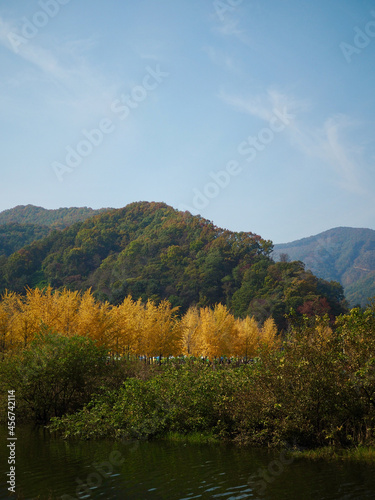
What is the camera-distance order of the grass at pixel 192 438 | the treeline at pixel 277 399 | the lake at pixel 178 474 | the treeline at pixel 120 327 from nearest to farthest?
the lake at pixel 178 474 < the treeline at pixel 277 399 < the grass at pixel 192 438 < the treeline at pixel 120 327

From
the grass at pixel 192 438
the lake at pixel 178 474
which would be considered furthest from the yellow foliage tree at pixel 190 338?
the lake at pixel 178 474

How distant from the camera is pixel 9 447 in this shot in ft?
44.3

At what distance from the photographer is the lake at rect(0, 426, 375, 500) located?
882 cm

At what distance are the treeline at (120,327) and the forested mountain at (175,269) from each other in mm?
27725

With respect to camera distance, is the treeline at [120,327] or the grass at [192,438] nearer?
the grass at [192,438]

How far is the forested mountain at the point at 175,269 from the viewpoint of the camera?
79.6 meters

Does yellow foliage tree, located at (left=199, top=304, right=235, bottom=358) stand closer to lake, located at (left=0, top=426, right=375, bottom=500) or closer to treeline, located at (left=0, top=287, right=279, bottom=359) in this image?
treeline, located at (left=0, top=287, right=279, bottom=359)

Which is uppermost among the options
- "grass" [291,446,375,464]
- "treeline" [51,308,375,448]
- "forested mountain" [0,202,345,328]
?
"forested mountain" [0,202,345,328]

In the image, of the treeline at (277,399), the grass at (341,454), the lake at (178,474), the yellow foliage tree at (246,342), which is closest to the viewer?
the lake at (178,474)

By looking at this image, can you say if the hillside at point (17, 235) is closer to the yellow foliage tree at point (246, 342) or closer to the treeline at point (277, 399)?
the yellow foliage tree at point (246, 342)

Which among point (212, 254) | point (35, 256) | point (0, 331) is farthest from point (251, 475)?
point (35, 256)

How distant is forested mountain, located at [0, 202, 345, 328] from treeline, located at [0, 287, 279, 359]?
27725mm

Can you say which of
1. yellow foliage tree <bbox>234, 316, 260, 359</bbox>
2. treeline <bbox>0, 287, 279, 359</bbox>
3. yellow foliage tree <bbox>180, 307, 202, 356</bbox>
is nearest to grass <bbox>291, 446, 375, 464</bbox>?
treeline <bbox>0, 287, 279, 359</bbox>

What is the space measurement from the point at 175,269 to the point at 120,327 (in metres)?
73.0
